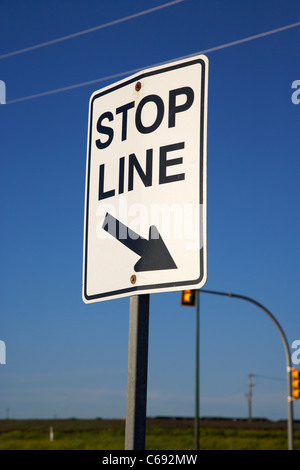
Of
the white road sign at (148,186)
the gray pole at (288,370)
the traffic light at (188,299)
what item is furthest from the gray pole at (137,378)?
the gray pole at (288,370)

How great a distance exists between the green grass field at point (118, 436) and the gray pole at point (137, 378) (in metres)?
40.9

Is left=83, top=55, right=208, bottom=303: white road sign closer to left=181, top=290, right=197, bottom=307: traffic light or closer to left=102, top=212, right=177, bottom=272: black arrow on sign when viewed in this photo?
left=102, top=212, right=177, bottom=272: black arrow on sign

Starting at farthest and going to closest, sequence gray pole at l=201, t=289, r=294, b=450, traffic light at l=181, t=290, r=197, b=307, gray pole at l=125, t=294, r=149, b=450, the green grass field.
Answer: the green grass field, traffic light at l=181, t=290, r=197, b=307, gray pole at l=201, t=289, r=294, b=450, gray pole at l=125, t=294, r=149, b=450

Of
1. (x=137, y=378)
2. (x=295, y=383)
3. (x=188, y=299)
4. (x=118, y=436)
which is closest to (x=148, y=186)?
(x=137, y=378)

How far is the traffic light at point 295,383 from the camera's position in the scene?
62.6 feet

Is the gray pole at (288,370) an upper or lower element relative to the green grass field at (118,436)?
upper

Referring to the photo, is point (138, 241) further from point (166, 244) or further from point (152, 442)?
point (152, 442)

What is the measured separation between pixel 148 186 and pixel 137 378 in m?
0.80

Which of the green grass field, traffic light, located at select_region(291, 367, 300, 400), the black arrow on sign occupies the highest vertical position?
traffic light, located at select_region(291, 367, 300, 400)

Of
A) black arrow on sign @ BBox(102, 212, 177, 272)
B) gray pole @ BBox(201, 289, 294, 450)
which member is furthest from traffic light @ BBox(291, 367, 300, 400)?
black arrow on sign @ BBox(102, 212, 177, 272)

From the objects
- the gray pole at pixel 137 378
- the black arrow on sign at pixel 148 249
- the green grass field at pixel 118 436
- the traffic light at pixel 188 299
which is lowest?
the green grass field at pixel 118 436

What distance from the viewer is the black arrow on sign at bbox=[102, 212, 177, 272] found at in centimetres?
259

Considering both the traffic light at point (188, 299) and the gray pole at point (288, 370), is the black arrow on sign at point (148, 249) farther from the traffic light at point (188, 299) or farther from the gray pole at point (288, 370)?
the gray pole at point (288, 370)

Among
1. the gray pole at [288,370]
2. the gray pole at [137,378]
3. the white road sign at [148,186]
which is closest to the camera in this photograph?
the gray pole at [137,378]
